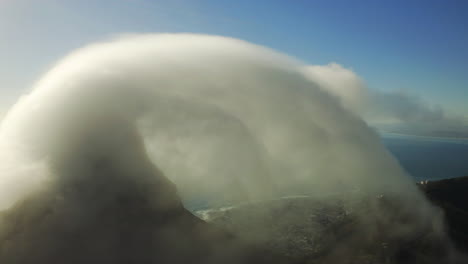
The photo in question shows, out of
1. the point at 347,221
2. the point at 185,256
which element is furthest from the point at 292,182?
the point at 185,256

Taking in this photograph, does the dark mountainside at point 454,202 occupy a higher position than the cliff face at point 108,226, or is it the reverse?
the cliff face at point 108,226

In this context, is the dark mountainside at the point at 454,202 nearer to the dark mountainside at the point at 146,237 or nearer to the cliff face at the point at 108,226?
the dark mountainside at the point at 146,237

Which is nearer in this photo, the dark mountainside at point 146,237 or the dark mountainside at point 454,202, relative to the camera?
the dark mountainside at point 146,237

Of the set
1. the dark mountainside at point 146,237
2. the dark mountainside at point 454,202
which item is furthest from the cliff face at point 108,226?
the dark mountainside at point 454,202

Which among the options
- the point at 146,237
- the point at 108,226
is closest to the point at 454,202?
the point at 146,237

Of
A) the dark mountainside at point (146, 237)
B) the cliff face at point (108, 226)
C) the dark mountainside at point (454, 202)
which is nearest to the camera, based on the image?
the cliff face at point (108, 226)

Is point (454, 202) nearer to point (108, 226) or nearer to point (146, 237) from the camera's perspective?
point (146, 237)

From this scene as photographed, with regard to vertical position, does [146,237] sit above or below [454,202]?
above

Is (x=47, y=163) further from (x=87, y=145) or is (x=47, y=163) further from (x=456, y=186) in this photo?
(x=456, y=186)

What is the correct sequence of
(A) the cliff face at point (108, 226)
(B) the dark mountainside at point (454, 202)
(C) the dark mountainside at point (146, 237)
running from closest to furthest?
1. (A) the cliff face at point (108, 226)
2. (C) the dark mountainside at point (146, 237)
3. (B) the dark mountainside at point (454, 202)
